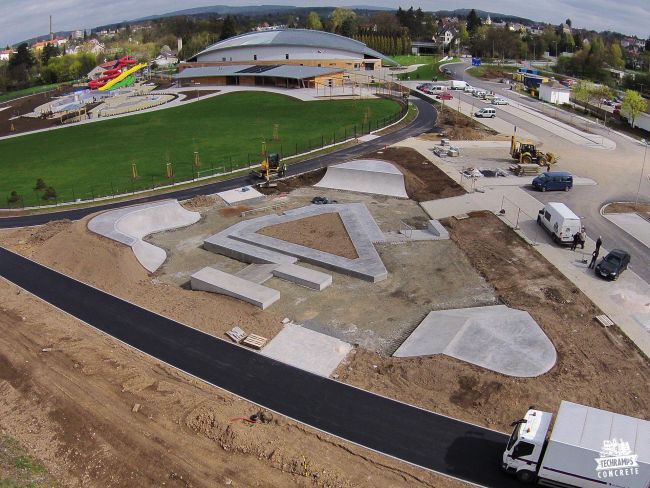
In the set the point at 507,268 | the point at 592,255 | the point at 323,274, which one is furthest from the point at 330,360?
the point at 592,255

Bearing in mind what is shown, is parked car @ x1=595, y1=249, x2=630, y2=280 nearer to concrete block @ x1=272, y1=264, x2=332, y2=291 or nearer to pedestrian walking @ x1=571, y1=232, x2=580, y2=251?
pedestrian walking @ x1=571, y1=232, x2=580, y2=251

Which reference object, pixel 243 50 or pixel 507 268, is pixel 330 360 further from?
pixel 243 50

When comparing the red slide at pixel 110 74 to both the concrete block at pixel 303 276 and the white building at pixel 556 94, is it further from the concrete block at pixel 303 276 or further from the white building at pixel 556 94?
the concrete block at pixel 303 276

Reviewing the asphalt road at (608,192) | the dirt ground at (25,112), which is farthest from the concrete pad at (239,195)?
the dirt ground at (25,112)

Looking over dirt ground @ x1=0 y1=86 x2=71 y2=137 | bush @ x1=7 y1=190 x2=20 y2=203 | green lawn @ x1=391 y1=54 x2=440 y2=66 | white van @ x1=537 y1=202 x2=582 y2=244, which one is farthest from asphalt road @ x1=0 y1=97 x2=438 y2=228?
green lawn @ x1=391 y1=54 x2=440 y2=66

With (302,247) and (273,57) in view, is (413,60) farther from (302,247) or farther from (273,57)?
(302,247)

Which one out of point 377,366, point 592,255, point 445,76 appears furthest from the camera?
point 445,76

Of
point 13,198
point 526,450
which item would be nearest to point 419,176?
point 526,450
